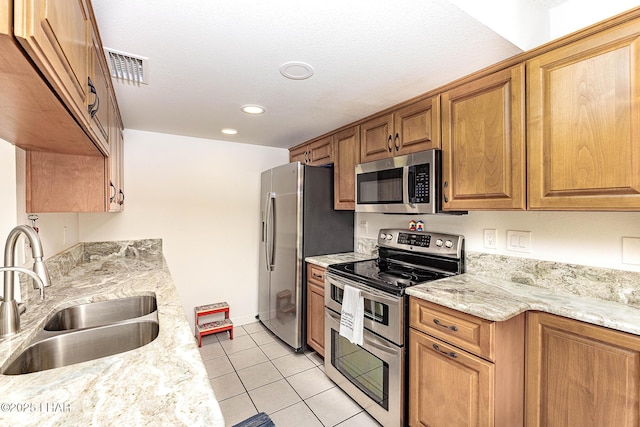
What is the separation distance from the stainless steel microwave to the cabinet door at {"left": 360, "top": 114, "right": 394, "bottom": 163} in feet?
0.28

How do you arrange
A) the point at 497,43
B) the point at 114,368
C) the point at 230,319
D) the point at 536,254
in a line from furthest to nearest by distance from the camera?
the point at 230,319, the point at 536,254, the point at 497,43, the point at 114,368

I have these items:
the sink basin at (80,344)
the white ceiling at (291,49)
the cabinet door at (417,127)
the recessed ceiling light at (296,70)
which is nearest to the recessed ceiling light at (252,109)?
the white ceiling at (291,49)

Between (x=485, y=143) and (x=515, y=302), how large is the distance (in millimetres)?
858

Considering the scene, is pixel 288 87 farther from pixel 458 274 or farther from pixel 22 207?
pixel 458 274

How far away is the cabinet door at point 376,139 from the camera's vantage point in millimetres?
2205

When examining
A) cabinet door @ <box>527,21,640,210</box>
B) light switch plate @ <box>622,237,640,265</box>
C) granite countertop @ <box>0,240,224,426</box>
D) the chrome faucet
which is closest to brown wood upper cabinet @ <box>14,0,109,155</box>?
the chrome faucet

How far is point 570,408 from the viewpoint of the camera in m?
1.32

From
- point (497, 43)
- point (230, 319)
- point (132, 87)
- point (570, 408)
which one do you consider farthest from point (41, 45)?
point (230, 319)

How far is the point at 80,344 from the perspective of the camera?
1.26 metres

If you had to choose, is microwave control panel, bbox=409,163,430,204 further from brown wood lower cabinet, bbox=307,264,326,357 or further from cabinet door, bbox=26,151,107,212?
cabinet door, bbox=26,151,107,212

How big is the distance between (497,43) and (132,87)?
2037 millimetres

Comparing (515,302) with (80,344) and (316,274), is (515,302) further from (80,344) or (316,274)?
(80,344)

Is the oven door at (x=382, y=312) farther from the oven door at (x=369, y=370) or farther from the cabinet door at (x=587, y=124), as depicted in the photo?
the cabinet door at (x=587, y=124)

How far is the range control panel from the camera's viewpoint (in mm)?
2061
